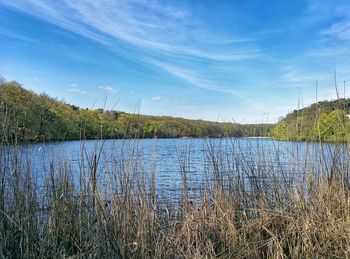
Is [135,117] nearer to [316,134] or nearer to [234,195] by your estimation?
[234,195]

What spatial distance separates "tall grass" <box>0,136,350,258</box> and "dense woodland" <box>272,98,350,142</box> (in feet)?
1.16

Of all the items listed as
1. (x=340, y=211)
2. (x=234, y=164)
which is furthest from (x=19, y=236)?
(x=340, y=211)

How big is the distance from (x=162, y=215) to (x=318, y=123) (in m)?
2.74

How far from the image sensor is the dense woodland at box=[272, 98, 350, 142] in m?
4.53

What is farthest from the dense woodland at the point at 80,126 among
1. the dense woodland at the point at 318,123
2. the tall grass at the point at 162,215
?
the dense woodland at the point at 318,123

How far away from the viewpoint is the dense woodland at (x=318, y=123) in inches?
178

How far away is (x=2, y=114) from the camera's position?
13.6 feet

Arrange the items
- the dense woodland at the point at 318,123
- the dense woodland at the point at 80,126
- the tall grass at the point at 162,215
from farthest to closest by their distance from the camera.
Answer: the dense woodland at the point at 318,123, the dense woodland at the point at 80,126, the tall grass at the point at 162,215

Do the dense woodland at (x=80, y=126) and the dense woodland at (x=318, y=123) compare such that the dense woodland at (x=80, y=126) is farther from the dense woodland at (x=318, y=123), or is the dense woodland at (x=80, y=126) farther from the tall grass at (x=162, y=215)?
the dense woodland at (x=318, y=123)

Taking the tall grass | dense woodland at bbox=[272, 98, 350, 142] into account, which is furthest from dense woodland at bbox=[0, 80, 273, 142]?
dense woodland at bbox=[272, 98, 350, 142]

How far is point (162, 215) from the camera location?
469 centimetres

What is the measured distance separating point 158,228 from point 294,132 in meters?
2.78

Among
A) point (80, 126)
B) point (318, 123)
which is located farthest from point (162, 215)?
point (318, 123)

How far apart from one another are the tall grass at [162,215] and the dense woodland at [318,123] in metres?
0.35
